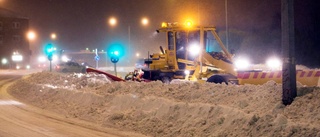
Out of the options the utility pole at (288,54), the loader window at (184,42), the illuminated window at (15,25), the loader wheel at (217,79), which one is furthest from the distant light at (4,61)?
the utility pole at (288,54)

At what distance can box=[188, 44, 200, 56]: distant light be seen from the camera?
21844 mm

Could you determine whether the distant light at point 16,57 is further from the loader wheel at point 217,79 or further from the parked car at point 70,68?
the loader wheel at point 217,79

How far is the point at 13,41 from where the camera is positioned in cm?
9912

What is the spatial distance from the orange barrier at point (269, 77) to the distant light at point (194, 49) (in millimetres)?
2260

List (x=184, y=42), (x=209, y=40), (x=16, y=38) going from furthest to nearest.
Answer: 1. (x=16, y=38)
2. (x=184, y=42)
3. (x=209, y=40)

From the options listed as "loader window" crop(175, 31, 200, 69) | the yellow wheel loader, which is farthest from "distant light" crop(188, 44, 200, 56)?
"loader window" crop(175, 31, 200, 69)

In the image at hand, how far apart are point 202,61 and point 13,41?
84.7 metres

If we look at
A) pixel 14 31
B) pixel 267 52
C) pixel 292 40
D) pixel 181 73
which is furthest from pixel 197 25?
pixel 14 31

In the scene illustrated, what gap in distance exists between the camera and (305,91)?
11.1m

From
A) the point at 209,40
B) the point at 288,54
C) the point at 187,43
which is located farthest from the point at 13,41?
the point at 288,54

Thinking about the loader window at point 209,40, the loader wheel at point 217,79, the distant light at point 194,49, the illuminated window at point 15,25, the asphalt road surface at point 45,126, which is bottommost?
the asphalt road surface at point 45,126

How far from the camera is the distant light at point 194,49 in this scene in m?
21.8

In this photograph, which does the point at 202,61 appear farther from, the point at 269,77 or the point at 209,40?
the point at 269,77

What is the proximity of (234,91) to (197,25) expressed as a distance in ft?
29.9
